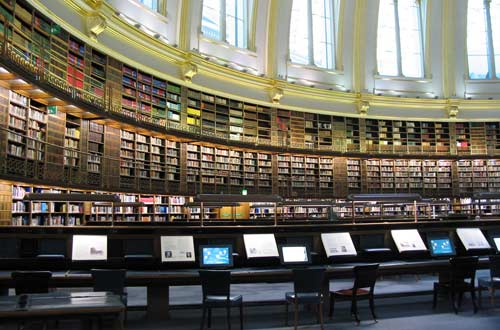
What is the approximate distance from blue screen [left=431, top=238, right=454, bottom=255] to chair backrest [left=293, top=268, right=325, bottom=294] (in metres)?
2.32

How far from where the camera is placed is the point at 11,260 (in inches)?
197

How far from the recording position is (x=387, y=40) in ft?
56.0

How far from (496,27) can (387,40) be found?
421 centimetres

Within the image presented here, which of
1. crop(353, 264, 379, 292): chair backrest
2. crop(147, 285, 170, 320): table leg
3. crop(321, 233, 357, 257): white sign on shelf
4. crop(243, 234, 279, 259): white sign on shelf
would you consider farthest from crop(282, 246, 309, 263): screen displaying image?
crop(147, 285, 170, 320): table leg

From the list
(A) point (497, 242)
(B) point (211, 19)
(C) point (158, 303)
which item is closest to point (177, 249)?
(C) point (158, 303)

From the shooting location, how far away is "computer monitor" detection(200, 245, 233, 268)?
17.2 ft

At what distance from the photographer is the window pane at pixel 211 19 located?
13.2 metres

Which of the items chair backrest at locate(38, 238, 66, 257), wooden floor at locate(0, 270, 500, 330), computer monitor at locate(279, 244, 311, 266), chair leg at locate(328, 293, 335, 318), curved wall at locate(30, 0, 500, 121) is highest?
curved wall at locate(30, 0, 500, 121)

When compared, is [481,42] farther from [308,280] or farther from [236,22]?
[308,280]

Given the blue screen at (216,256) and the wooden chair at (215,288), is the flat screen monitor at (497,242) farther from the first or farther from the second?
the wooden chair at (215,288)

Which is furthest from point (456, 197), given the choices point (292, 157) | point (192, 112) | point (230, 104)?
→ point (192, 112)

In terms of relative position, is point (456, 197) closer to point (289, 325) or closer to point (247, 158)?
point (247, 158)

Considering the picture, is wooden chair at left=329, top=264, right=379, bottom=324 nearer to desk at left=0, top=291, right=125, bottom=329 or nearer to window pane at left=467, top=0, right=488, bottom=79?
desk at left=0, top=291, right=125, bottom=329

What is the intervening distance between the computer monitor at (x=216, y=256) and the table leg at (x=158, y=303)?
49 cm
